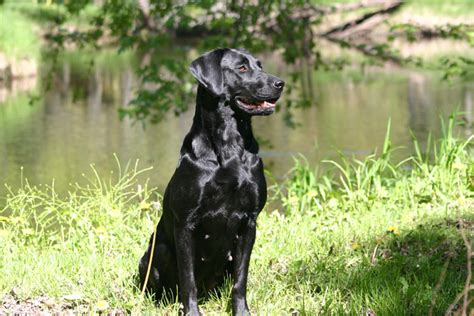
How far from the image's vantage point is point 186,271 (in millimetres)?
4109

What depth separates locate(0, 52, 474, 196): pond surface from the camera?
1170 cm

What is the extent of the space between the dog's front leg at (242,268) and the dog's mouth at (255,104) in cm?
59

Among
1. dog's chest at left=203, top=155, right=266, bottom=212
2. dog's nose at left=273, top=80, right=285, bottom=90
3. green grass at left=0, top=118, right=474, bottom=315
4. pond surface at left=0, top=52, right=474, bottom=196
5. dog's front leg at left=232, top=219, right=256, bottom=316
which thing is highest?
dog's nose at left=273, top=80, right=285, bottom=90

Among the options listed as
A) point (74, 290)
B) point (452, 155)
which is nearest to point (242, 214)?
point (74, 290)

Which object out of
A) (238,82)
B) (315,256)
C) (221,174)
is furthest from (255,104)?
(315,256)

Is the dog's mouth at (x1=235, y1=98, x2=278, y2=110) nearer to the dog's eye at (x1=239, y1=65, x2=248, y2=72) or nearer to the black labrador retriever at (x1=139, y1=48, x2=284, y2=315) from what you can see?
the black labrador retriever at (x1=139, y1=48, x2=284, y2=315)

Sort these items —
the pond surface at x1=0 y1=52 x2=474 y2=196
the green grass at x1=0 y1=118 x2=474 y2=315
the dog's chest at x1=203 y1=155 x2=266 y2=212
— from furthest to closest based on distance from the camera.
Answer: the pond surface at x1=0 y1=52 x2=474 y2=196 < the green grass at x1=0 y1=118 x2=474 y2=315 < the dog's chest at x1=203 y1=155 x2=266 y2=212

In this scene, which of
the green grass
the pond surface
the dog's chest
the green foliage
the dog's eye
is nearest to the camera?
the dog's chest

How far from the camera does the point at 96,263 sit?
498 centimetres

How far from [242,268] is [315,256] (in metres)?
0.95

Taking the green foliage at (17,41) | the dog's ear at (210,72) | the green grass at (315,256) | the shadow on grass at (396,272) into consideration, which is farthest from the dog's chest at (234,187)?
the green foliage at (17,41)

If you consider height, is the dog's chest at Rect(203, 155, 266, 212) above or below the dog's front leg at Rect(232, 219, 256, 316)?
above

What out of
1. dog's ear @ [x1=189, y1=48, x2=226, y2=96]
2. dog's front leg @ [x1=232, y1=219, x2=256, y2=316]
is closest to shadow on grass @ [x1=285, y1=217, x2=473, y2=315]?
dog's front leg @ [x1=232, y1=219, x2=256, y2=316]

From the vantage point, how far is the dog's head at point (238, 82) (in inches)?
158
